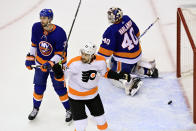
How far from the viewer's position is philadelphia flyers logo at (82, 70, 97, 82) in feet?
9.25

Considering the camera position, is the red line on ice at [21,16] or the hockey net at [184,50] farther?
the red line on ice at [21,16]

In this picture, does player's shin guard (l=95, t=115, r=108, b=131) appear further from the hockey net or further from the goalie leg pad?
the hockey net

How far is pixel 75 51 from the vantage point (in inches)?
178

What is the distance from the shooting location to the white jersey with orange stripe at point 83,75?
2.80 meters

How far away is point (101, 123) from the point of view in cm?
312

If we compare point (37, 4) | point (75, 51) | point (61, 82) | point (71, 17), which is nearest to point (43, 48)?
point (61, 82)

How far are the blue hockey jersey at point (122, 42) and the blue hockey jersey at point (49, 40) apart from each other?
1.52ft

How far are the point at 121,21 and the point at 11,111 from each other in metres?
1.39

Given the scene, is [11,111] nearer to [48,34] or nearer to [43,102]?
[43,102]

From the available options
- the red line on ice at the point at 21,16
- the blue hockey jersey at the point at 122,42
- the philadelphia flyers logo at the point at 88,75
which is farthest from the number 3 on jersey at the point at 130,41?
the red line on ice at the point at 21,16

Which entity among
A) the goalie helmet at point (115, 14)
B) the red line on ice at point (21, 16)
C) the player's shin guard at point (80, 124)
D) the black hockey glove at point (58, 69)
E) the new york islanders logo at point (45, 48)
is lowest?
the player's shin guard at point (80, 124)

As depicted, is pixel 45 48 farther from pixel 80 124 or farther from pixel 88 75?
pixel 80 124

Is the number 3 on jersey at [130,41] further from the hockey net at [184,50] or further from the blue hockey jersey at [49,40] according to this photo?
the blue hockey jersey at [49,40]

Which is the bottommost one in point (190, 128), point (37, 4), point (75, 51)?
point (190, 128)
